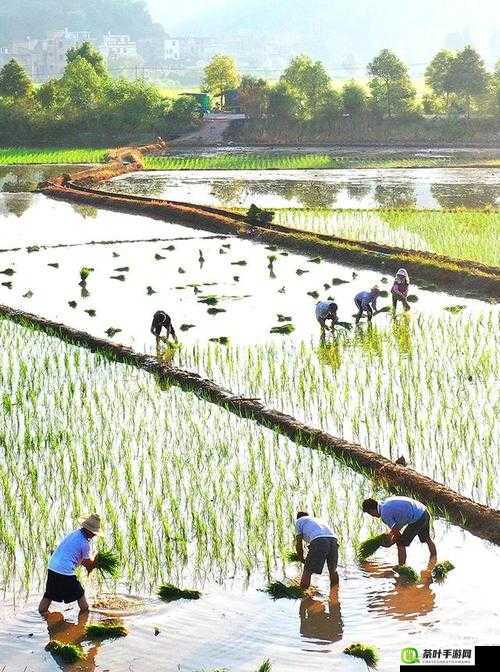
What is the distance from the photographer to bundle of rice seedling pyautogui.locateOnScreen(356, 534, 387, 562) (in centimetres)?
591

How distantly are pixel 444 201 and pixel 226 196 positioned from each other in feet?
16.4

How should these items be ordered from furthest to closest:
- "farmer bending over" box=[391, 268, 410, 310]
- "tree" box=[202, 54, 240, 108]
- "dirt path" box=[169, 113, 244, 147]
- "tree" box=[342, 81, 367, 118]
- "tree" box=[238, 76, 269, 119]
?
"tree" box=[202, 54, 240, 108] < "tree" box=[238, 76, 269, 119] < "tree" box=[342, 81, 367, 118] < "dirt path" box=[169, 113, 244, 147] < "farmer bending over" box=[391, 268, 410, 310]

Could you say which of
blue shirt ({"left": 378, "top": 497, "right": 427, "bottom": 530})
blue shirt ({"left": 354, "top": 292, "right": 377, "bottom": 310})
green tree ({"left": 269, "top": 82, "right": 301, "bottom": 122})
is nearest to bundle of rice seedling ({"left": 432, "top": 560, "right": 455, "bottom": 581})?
blue shirt ({"left": 378, "top": 497, "right": 427, "bottom": 530})

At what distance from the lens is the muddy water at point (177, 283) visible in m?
12.5

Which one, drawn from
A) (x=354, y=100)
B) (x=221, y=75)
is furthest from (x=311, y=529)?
(x=221, y=75)

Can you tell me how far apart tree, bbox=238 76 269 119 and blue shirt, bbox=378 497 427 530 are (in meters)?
37.9

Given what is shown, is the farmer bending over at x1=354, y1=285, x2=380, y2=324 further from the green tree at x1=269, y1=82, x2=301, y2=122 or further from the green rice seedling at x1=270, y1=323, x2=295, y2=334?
the green tree at x1=269, y1=82, x2=301, y2=122

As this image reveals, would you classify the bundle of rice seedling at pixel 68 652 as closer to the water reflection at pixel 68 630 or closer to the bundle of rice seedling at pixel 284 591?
the water reflection at pixel 68 630

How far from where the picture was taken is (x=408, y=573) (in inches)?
230

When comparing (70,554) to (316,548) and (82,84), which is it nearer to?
(316,548)

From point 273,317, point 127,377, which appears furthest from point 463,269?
point 127,377

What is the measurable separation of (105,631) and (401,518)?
1.69 m

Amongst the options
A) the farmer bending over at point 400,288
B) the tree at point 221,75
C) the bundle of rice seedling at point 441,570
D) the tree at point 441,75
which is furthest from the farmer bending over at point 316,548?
the tree at point 221,75

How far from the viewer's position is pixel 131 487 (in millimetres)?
7184
